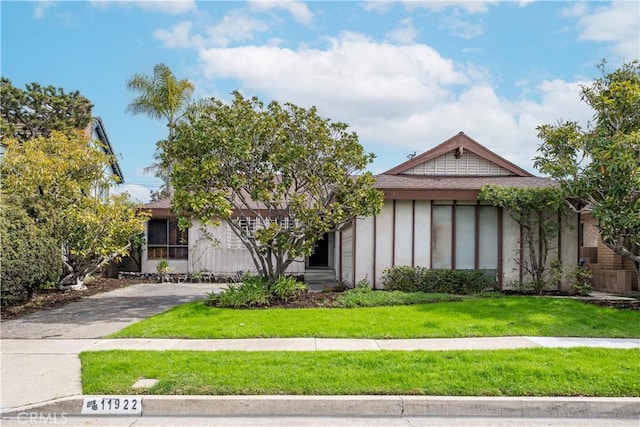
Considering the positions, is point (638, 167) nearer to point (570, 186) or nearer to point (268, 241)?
point (570, 186)

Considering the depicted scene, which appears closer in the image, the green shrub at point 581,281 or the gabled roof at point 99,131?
the green shrub at point 581,281

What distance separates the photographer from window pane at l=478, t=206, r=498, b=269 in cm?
1538

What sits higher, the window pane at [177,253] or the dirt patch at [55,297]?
the window pane at [177,253]

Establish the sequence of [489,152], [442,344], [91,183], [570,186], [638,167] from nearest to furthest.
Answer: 1. [442,344]
2. [638,167]
3. [570,186]
4. [91,183]
5. [489,152]

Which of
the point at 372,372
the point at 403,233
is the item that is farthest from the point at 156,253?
the point at 372,372

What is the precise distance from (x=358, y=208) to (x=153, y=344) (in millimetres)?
6099

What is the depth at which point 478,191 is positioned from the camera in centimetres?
1484

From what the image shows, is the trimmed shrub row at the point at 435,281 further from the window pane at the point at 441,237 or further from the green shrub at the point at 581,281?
the green shrub at the point at 581,281

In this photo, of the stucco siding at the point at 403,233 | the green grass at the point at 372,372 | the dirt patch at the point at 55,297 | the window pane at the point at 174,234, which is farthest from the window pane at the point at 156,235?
the green grass at the point at 372,372

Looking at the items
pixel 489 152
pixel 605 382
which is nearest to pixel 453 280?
pixel 489 152

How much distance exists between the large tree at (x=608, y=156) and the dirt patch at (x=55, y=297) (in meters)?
12.5

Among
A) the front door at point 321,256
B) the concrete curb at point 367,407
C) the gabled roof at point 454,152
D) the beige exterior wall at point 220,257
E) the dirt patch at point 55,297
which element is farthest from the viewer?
the front door at point 321,256

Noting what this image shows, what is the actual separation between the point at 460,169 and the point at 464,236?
2827 millimetres

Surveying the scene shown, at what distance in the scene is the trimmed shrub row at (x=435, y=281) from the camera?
569 inches
